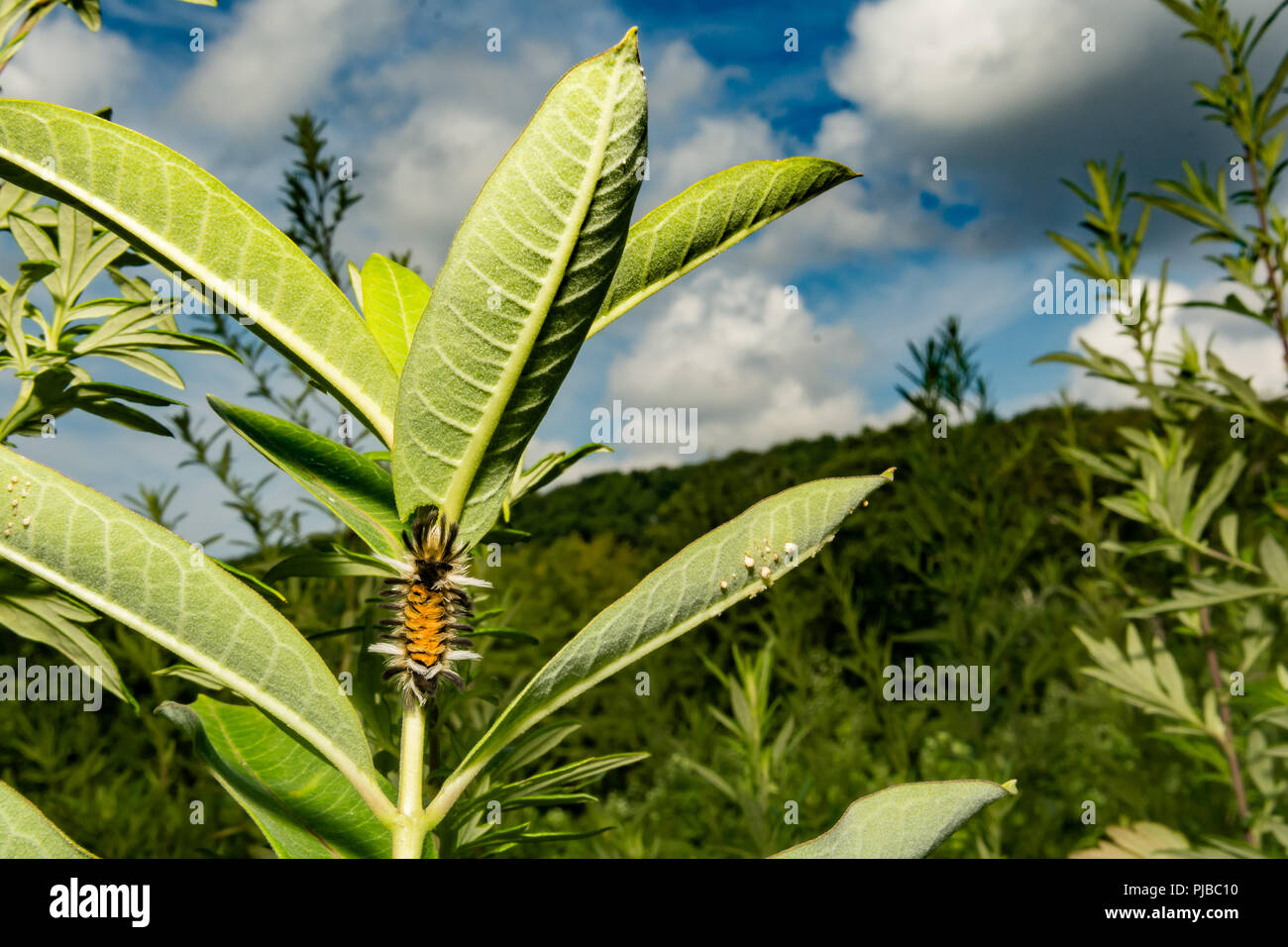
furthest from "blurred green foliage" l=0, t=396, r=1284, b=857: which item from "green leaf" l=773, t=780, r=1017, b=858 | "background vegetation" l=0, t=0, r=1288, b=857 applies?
"green leaf" l=773, t=780, r=1017, b=858

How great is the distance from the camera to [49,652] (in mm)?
4484

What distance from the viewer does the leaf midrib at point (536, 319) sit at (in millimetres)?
445

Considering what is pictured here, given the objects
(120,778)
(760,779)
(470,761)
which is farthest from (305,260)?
(120,778)

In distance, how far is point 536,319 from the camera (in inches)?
18.9

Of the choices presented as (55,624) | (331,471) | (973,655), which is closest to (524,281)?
(331,471)

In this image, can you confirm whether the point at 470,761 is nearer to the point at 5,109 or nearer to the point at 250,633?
the point at 250,633

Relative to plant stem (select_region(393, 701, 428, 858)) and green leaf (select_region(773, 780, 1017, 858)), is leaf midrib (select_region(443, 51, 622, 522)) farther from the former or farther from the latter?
green leaf (select_region(773, 780, 1017, 858))

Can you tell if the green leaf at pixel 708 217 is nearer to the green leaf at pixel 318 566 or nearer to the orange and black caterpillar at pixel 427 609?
the orange and black caterpillar at pixel 427 609

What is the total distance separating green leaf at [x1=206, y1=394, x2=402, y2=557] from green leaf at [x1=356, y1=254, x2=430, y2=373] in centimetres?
9

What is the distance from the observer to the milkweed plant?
0.46 meters

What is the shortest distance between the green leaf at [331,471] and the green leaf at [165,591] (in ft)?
0.32

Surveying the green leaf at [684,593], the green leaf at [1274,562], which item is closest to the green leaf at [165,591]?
the green leaf at [684,593]

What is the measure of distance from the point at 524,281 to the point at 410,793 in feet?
1.16

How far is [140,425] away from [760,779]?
6.21ft
